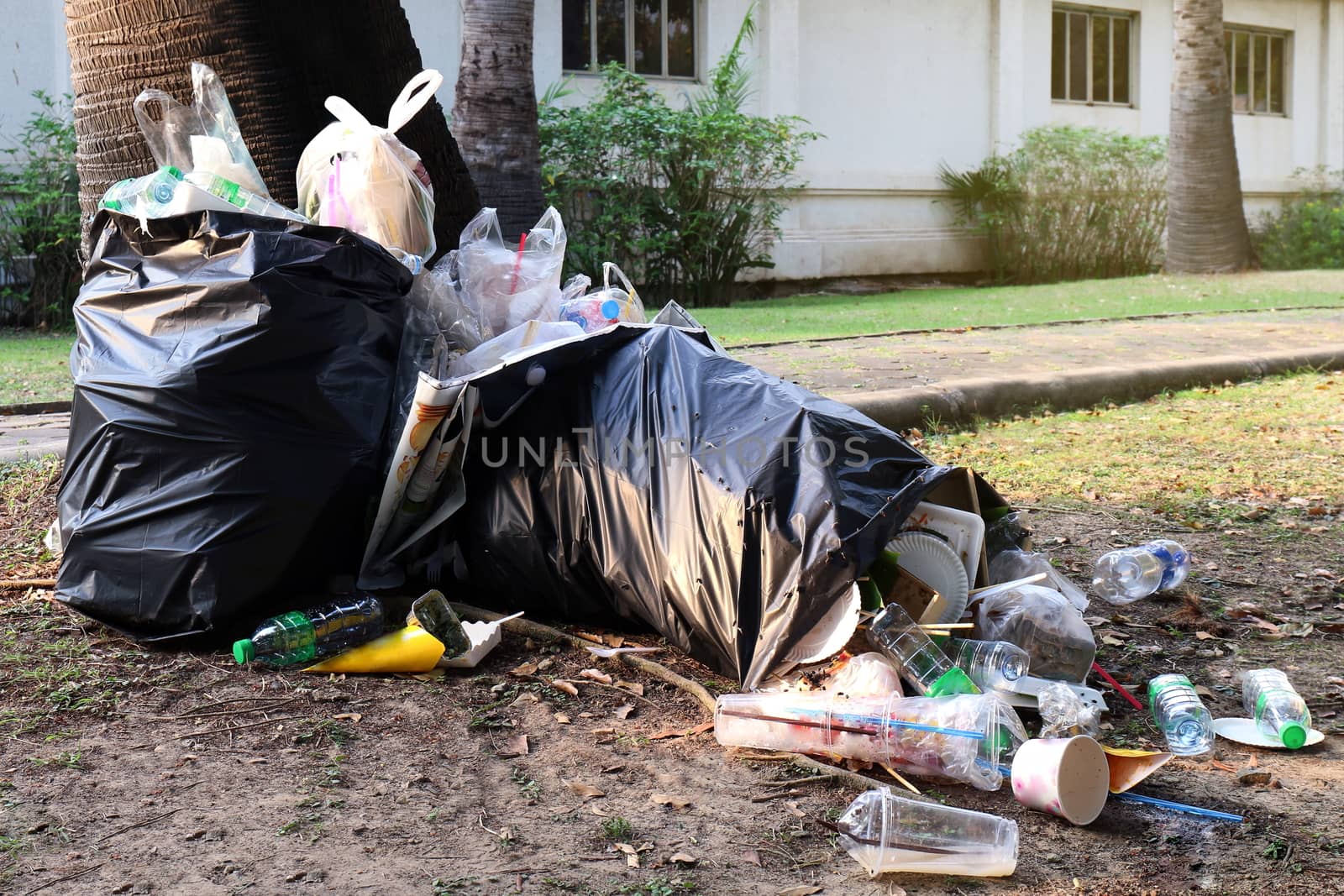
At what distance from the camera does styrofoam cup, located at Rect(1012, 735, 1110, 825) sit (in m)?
1.89

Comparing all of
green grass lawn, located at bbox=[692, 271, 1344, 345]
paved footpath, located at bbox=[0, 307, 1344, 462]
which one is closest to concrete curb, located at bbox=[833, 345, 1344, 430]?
paved footpath, located at bbox=[0, 307, 1344, 462]

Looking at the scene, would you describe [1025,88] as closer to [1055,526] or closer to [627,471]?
[1055,526]

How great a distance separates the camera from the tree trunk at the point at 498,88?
799 centimetres

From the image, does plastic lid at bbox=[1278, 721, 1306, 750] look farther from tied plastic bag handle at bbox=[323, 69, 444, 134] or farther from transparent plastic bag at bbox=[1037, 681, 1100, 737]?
tied plastic bag handle at bbox=[323, 69, 444, 134]

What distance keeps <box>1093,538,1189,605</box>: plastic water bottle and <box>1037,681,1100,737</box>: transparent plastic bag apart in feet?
2.66

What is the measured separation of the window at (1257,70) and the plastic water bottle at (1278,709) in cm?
1725

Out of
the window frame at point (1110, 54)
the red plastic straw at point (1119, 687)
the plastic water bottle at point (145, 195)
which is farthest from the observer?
the window frame at point (1110, 54)

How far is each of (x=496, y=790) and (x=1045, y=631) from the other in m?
1.17

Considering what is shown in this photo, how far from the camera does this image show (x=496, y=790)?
1.97m

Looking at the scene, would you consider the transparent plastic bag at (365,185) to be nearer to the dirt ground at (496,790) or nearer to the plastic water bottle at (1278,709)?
the dirt ground at (496,790)

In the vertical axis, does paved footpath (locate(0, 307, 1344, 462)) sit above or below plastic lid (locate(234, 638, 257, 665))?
above

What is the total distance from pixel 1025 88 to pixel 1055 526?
12.7 metres

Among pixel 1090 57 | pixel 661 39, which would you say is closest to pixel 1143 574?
pixel 661 39

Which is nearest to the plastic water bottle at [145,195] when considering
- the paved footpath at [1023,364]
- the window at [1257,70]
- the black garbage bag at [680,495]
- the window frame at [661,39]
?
the black garbage bag at [680,495]
